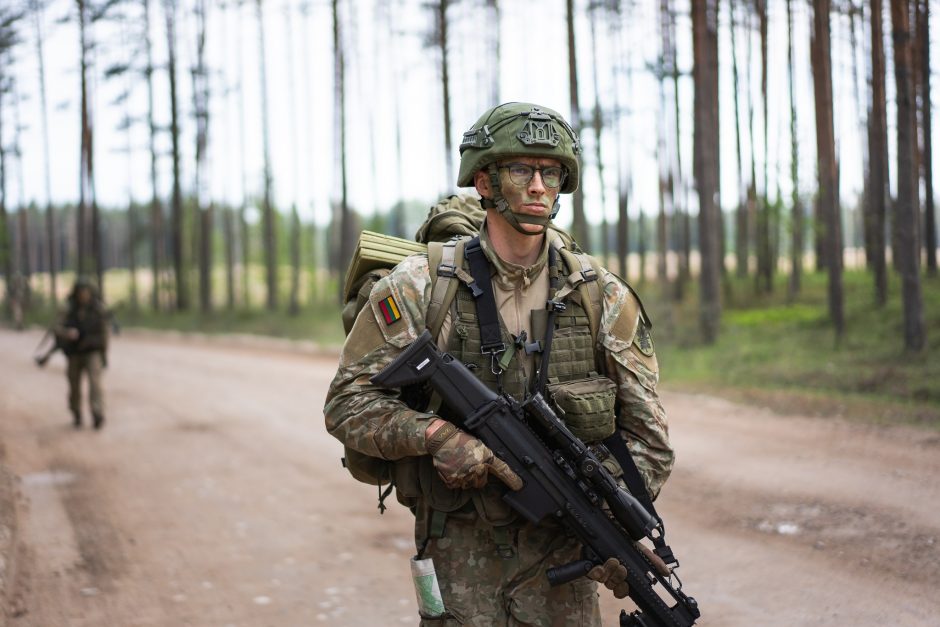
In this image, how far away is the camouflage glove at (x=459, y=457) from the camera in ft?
8.37

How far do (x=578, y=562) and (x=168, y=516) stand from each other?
17.6 feet

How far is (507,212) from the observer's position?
2824 millimetres

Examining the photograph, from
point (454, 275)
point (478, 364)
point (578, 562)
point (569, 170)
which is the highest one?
point (569, 170)

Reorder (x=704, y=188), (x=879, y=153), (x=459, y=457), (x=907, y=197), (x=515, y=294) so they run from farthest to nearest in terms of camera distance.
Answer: (x=879, y=153) → (x=704, y=188) → (x=907, y=197) → (x=515, y=294) → (x=459, y=457)

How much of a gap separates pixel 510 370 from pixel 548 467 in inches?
13.3

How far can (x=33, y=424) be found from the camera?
11414 millimetres

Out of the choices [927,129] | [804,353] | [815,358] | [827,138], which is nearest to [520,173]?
[815,358]

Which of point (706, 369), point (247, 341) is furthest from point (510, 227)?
point (247, 341)

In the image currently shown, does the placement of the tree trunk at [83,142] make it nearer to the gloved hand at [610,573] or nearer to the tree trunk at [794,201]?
the tree trunk at [794,201]

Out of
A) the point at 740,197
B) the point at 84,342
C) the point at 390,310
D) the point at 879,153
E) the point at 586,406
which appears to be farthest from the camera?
the point at 740,197

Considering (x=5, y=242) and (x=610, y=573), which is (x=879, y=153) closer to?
(x=610, y=573)

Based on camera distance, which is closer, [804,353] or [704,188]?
[804,353]

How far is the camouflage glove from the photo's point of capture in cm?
255

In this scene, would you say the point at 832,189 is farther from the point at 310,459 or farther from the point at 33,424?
the point at 33,424
